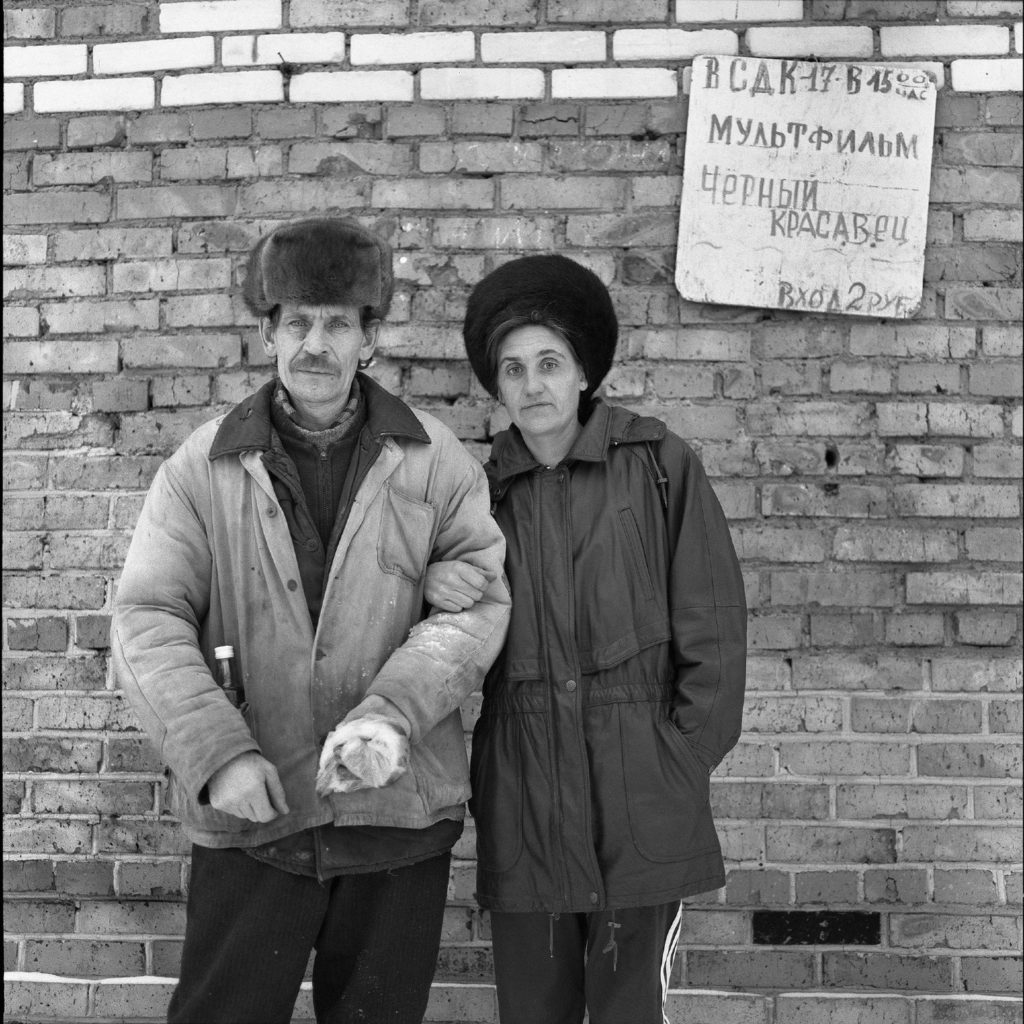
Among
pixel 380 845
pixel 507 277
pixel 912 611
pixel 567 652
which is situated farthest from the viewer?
pixel 912 611

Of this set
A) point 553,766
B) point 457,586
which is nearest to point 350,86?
point 457,586

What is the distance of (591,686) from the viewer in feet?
7.23

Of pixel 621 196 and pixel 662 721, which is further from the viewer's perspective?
pixel 621 196

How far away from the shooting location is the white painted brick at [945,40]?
2.95 metres

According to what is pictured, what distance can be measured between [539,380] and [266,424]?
569mm

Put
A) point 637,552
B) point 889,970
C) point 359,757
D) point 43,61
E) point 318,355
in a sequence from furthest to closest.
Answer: point 43,61 → point 889,970 → point 637,552 → point 318,355 → point 359,757

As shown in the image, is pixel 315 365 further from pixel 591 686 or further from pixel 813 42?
pixel 813 42

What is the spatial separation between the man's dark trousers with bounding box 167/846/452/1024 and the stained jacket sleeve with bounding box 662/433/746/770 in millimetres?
583

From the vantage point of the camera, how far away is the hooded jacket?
2.02 m

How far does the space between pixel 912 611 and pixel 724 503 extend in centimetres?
56

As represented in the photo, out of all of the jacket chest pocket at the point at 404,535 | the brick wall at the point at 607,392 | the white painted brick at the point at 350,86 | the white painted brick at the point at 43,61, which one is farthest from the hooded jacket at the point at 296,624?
the white painted brick at the point at 43,61

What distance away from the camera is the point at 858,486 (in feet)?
9.59

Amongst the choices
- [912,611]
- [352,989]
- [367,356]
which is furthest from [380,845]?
[912,611]

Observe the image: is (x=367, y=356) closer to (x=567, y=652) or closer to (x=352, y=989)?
(x=567, y=652)
